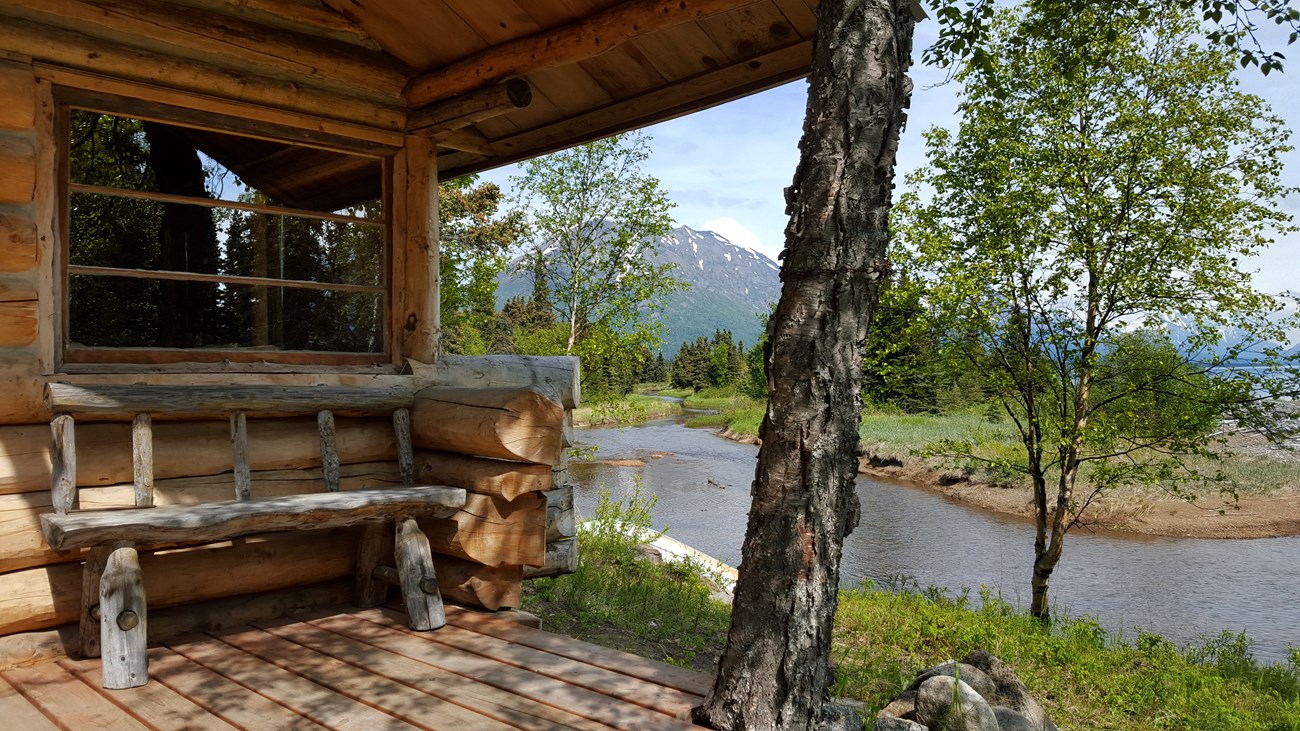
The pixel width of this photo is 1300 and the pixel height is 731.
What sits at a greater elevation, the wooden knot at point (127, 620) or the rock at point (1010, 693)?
the wooden knot at point (127, 620)

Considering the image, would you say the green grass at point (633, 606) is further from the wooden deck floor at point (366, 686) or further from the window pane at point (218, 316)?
the window pane at point (218, 316)

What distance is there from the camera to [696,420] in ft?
109

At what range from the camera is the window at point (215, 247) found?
157 inches

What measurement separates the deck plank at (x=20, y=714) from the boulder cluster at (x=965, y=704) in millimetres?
2920

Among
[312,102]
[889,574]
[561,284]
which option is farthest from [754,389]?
[312,102]

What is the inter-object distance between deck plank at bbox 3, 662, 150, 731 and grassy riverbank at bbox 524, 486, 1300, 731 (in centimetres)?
298

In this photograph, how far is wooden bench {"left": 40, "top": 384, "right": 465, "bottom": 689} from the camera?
314cm

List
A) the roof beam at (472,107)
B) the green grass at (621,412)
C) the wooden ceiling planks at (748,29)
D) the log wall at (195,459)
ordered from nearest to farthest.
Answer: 1. the log wall at (195,459)
2. the wooden ceiling planks at (748,29)
3. the roof beam at (472,107)
4. the green grass at (621,412)

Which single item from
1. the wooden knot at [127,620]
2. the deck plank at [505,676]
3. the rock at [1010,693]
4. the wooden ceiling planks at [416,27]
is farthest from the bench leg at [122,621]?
the rock at [1010,693]

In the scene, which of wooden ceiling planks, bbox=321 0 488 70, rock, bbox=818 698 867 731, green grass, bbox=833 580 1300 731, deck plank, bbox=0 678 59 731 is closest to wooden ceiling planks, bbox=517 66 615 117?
wooden ceiling planks, bbox=321 0 488 70

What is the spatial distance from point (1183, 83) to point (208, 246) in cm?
929

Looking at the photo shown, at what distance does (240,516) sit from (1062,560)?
12.2 m

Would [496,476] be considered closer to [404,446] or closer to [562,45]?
[404,446]

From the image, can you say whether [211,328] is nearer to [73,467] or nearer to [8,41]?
[73,467]
